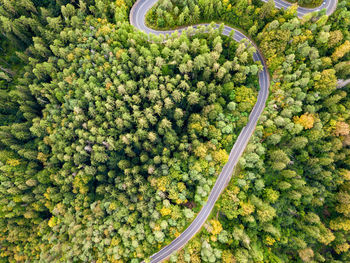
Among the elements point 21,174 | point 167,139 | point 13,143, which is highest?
point 167,139

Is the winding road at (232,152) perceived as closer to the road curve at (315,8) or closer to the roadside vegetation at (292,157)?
the road curve at (315,8)

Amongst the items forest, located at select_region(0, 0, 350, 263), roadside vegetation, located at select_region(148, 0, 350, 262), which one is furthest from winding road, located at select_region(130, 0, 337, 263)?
roadside vegetation, located at select_region(148, 0, 350, 262)

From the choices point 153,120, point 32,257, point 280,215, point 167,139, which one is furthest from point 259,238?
point 32,257

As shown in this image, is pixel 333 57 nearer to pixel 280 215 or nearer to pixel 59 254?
pixel 280 215

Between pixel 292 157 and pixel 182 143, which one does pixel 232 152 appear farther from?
pixel 292 157

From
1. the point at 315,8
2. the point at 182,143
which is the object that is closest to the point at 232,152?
the point at 182,143

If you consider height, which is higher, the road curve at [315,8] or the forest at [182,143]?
the road curve at [315,8]

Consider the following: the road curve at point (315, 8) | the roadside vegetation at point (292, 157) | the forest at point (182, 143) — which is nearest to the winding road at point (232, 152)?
the road curve at point (315, 8)

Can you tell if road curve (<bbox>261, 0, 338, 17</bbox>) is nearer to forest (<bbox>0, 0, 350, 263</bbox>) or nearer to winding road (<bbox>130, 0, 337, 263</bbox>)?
winding road (<bbox>130, 0, 337, 263</bbox>)
